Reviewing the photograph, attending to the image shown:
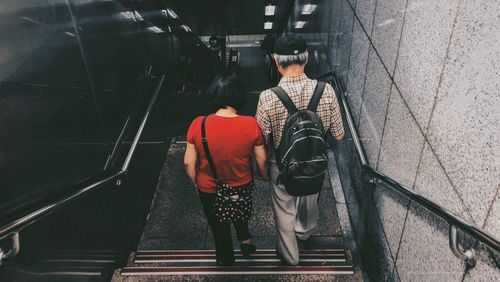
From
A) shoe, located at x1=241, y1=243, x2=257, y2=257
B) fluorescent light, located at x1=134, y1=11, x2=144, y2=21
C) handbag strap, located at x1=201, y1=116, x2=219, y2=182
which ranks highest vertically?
fluorescent light, located at x1=134, y1=11, x2=144, y2=21

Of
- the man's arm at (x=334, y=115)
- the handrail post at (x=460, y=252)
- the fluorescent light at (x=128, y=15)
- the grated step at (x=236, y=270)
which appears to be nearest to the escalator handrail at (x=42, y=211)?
the grated step at (x=236, y=270)

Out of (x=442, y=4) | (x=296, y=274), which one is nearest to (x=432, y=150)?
(x=442, y=4)

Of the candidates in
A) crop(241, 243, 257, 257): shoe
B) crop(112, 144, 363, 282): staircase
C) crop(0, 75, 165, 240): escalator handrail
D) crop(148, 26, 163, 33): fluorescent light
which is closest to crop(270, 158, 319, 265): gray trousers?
crop(112, 144, 363, 282): staircase

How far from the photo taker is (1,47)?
196 centimetres

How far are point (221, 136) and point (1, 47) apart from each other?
1.31m

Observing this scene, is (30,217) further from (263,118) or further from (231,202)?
(263,118)

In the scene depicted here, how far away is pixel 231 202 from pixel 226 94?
2.69 ft

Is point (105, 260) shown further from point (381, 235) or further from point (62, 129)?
point (381, 235)

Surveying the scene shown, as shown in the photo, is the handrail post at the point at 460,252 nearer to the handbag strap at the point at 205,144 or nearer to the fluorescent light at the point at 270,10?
the handbag strap at the point at 205,144

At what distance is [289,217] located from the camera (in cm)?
297

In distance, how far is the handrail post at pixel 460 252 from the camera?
142cm

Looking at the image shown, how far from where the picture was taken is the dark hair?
97.2 inches

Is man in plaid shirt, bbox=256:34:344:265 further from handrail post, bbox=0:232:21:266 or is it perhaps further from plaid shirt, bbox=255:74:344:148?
handrail post, bbox=0:232:21:266

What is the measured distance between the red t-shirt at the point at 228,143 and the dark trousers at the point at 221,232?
0.68ft
